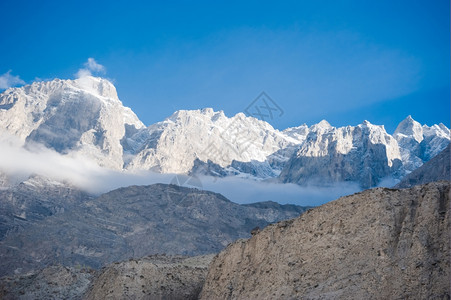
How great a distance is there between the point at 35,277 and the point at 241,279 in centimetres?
2898

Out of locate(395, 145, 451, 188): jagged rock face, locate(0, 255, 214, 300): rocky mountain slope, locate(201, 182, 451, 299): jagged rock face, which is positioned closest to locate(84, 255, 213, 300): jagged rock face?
locate(0, 255, 214, 300): rocky mountain slope

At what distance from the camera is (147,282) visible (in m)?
42.1

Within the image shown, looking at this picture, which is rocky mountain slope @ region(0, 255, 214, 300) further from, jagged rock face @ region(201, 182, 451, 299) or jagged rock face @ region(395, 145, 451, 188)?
jagged rock face @ region(395, 145, 451, 188)

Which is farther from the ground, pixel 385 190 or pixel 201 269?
pixel 385 190

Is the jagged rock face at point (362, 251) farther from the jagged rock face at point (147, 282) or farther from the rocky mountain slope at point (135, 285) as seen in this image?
the rocky mountain slope at point (135, 285)

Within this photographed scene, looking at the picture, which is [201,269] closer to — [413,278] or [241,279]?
[241,279]

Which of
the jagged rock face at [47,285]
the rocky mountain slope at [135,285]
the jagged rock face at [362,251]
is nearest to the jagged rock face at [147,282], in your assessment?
the rocky mountain slope at [135,285]

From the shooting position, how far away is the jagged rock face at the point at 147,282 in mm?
41062

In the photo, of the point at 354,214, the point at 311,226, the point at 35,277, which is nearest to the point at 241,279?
the point at 311,226

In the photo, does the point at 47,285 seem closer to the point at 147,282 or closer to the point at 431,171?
the point at 147,282

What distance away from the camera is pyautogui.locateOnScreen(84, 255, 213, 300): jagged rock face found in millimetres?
41062

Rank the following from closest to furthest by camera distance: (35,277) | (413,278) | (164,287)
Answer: (413,278) < (164,287) < (35,277)

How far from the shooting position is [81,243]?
186 meters

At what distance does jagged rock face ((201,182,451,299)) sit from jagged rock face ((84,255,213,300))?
8.34 m
